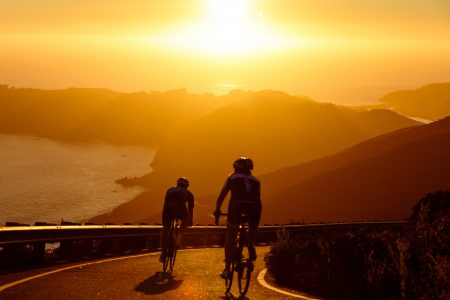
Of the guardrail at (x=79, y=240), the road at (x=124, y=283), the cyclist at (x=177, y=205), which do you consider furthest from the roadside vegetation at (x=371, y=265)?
the cyclist at (x=177, y=205)

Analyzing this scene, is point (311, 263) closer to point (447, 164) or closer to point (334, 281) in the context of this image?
point (334, 281)

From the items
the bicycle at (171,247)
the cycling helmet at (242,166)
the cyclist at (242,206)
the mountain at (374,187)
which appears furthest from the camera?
the mountain at (374,187)

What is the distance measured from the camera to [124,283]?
1165 centimetres

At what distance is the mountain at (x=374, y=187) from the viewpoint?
125938 mm

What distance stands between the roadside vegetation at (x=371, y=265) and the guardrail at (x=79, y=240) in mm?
1663

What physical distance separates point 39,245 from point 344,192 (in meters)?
128

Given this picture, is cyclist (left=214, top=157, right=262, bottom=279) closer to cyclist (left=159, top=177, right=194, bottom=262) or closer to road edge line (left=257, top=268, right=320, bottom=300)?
road edge line (left=257, top=268, right=320, bottom=300)

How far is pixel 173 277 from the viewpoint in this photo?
12914mm

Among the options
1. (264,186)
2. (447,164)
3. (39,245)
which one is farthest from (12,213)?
(39,245)

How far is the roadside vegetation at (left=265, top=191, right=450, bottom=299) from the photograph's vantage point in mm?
8398

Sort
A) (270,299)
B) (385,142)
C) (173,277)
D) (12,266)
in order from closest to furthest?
(270,299)
(173,277)
(12,266)
(385,142)

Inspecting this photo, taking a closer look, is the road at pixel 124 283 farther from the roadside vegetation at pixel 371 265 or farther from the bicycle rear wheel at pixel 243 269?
the roadside vegetation at pixel 371 265

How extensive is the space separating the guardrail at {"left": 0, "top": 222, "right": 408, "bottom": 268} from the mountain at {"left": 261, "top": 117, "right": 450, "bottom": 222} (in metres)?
96.1

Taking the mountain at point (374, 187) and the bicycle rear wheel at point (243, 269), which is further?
the mountain at point (374, 187)
